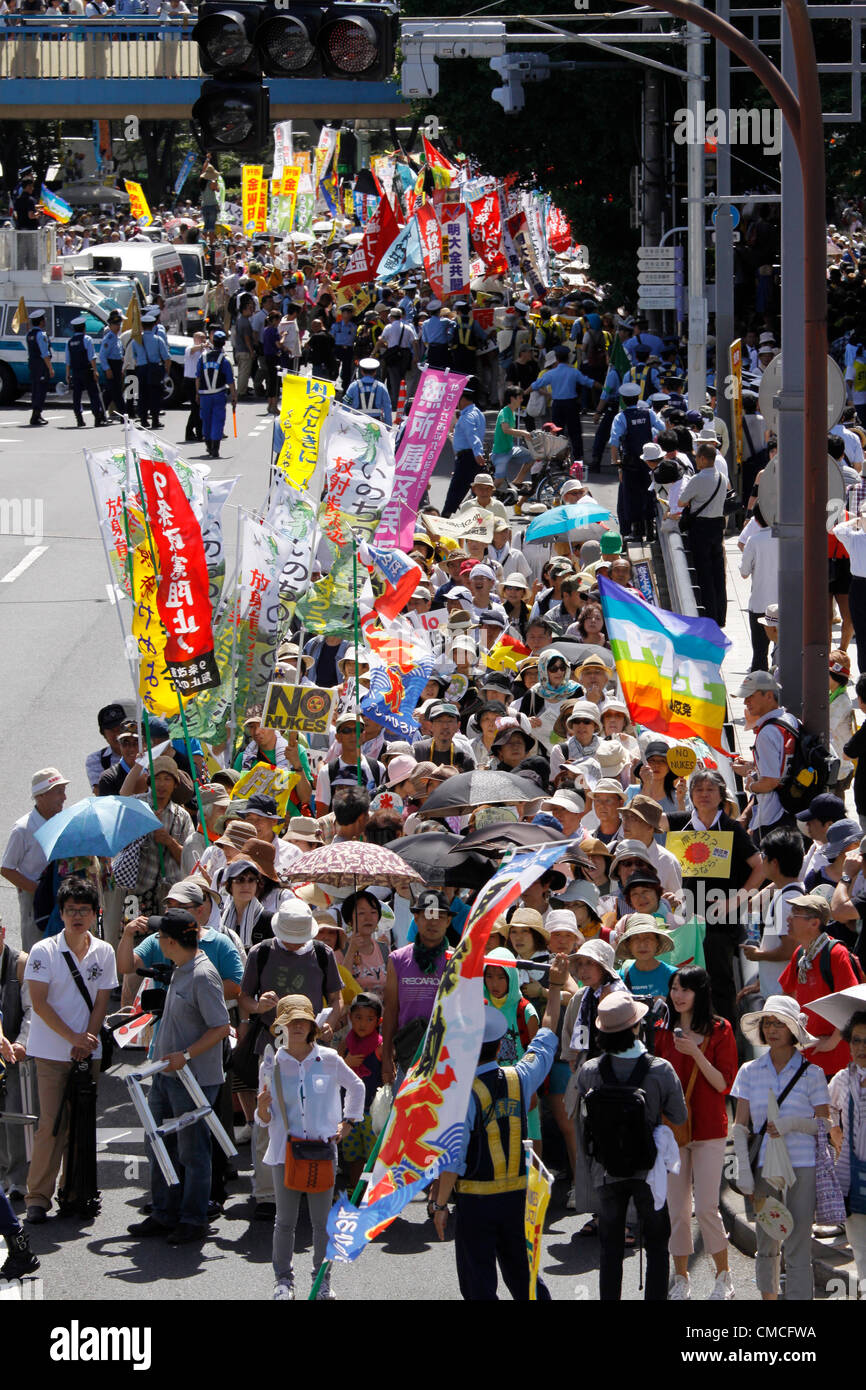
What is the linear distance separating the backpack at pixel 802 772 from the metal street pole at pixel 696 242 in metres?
13.6

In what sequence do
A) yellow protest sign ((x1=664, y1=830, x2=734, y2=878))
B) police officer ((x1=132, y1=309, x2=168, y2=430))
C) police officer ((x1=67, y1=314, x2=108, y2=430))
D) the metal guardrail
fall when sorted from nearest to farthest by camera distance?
yellow protest sign ((x1=664, y1=830, x2=734, y2=878))
police officer ((x1=67, y1=314, x2=108, y2=430))
police officer ((x1=132, y1=309, x2=168, y2=430))
the metal guardrail

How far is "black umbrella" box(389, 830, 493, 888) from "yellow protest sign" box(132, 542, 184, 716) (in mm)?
2516

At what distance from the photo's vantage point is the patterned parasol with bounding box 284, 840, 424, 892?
932 cm

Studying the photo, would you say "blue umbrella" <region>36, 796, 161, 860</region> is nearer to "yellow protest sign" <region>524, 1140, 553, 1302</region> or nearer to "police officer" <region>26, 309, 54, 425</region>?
"yellow protest sign" <region>524, 1140, 553, 1302</region>

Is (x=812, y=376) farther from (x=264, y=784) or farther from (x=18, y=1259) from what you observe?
(x=18, y=1259)

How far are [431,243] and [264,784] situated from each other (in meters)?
23.4

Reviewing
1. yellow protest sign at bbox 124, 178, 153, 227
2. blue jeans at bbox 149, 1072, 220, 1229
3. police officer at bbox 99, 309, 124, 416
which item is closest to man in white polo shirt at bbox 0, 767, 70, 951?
blue jeans at bbox 149, 1072, 220, 1229

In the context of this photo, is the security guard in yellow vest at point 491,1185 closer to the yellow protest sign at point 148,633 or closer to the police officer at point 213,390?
the yellow protest sign at point 148,633

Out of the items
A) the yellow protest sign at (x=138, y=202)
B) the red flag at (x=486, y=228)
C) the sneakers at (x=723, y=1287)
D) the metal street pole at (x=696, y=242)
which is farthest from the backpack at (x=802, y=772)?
the yellow protest sign at (x=138, y=202)

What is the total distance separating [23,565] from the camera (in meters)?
23.8

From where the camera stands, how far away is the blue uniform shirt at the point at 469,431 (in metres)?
22.6

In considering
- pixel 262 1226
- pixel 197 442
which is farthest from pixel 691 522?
pixel 197 442

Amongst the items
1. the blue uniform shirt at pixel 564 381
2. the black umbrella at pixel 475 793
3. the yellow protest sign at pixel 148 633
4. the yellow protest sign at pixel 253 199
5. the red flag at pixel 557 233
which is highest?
the yellow protest sign at pixel 253 199
